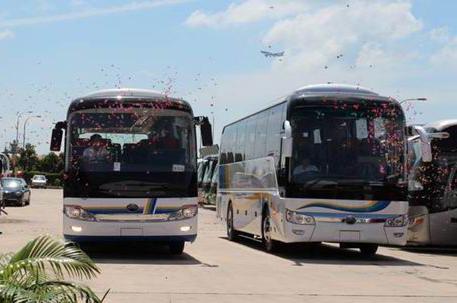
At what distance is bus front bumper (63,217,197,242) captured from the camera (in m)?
14.0

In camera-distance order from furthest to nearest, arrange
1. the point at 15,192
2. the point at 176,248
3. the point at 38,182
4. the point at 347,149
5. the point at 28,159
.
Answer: the point at 28,159, the point at 38,182, the point at 15,192, the point at 176,248, the point at 347,149

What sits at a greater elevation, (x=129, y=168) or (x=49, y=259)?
(x=129, y=168)

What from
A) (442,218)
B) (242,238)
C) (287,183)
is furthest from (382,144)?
(242,238)

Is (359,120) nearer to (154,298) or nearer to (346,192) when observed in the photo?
(346,192)

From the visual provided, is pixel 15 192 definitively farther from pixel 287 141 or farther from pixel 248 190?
pixel 287 141

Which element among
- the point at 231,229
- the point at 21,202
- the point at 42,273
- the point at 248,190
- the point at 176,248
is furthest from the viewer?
the point at 21,202

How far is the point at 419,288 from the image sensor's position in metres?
11.4

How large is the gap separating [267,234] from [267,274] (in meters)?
4.33

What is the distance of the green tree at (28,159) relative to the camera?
98875mm

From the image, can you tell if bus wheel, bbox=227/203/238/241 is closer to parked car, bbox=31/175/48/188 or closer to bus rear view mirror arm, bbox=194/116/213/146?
bus rear view mirror arm, bbox=194/116/213/146

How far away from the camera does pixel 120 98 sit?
1470 cm

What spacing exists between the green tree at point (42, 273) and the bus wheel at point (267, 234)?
10372mm

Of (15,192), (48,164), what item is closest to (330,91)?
(15,192)

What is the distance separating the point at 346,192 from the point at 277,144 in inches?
77.5
